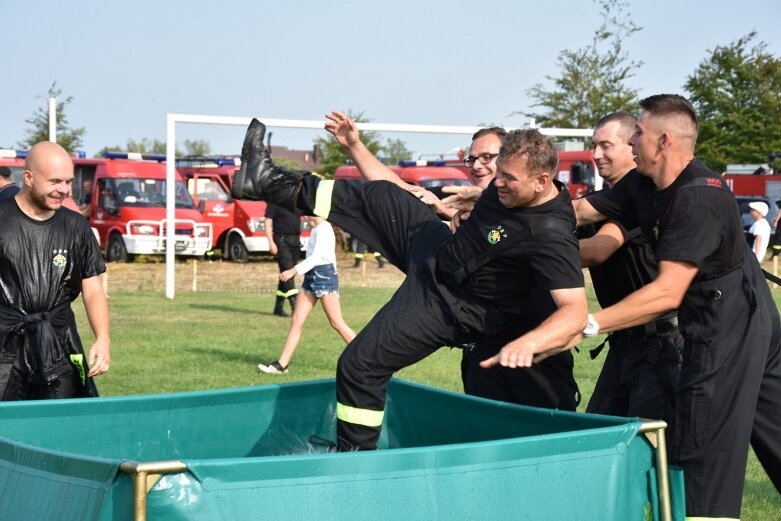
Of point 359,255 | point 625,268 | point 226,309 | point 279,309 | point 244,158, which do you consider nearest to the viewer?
point 244,158

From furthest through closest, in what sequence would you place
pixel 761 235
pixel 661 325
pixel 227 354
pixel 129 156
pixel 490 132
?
pixel 129 156 → pixel 761 235 → pixel 227 354 → pixel 490 132 → pixel 661 325

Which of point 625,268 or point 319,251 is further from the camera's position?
point 319,251

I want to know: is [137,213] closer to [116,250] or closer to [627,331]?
[116,250]

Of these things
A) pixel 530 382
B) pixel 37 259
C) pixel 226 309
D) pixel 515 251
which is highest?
pixel 515 251

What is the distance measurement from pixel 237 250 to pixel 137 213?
2.76 m

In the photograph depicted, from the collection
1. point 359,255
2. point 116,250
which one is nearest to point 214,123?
point 359,255

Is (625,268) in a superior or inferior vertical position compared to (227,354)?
superior

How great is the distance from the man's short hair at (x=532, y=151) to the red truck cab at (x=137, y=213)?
22.4 meters

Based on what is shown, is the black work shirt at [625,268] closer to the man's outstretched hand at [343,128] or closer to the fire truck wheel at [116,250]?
the man's outstretched hand at [343,128]

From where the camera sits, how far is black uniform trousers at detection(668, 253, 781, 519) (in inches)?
177

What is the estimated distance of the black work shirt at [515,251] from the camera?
4.43 meters

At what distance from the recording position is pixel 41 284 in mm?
5867

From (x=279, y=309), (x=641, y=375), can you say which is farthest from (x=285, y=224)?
(x=641, y=375)

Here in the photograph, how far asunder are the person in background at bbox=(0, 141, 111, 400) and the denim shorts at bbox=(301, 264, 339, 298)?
219 inches
